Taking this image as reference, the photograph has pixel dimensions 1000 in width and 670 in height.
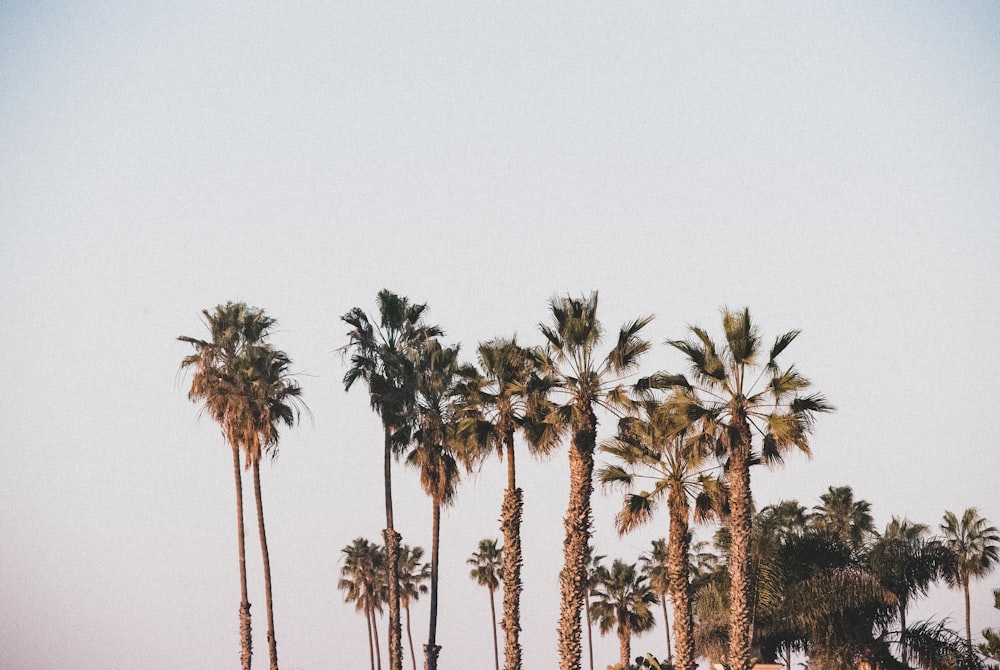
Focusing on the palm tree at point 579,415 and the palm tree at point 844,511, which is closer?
the palm tree at point 579,415

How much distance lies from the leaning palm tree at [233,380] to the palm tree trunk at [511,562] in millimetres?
16189

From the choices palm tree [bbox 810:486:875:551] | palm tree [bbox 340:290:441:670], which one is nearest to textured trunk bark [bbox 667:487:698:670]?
palm tree [bbox 340:290:441:670]

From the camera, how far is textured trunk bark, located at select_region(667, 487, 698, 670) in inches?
1545

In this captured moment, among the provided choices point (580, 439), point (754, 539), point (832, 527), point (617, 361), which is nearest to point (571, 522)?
point (580, 439)

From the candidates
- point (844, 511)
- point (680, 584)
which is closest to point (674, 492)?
point (680, 584)

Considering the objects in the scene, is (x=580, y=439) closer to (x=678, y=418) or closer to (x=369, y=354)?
(x=678, y=418)

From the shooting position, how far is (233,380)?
53.8m

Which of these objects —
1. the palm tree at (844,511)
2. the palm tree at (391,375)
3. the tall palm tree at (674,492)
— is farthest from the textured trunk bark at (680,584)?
the palm tree at (844,511)

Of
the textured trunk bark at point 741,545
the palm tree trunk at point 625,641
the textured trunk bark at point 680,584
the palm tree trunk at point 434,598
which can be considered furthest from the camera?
the palm tree trunk at point 625,641

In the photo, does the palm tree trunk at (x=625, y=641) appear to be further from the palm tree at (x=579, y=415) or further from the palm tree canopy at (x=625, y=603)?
the palm tree at (x=579, y=415)

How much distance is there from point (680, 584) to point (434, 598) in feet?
49.3

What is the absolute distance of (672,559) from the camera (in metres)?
39.8

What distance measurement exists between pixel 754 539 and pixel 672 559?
27.1 feet

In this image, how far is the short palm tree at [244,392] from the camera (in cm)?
5300
